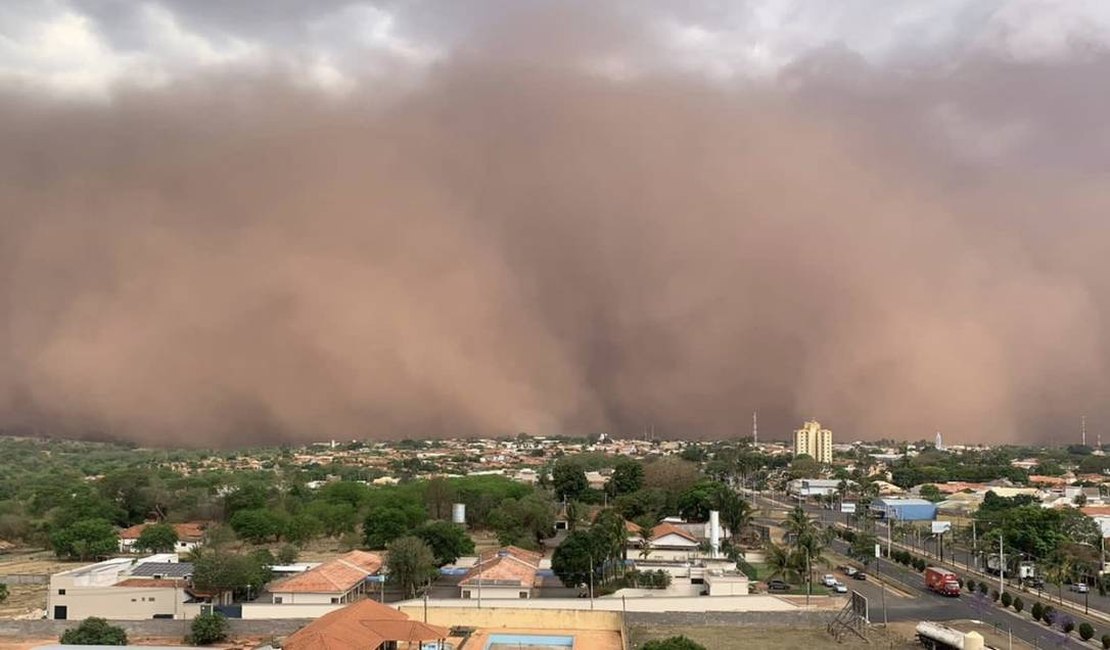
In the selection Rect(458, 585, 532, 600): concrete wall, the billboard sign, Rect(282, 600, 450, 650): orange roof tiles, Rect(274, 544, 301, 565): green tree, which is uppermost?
Rect(282, 600, 450, 650): orange roof tiles

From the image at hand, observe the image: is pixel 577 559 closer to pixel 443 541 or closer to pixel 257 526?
pixel 443 541

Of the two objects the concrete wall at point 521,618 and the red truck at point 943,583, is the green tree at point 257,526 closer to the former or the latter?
the concrete wall at point 521,618

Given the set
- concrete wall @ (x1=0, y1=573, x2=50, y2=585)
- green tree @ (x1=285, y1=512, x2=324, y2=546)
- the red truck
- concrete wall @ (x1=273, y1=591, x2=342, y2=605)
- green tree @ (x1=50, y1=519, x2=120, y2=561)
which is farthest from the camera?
green tree @ (x1=285, y1=512, x2=324, y2=546)

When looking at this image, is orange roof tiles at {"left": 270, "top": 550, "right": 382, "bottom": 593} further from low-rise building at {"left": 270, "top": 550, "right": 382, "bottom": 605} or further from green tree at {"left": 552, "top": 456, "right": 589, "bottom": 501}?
green tree at {"left": 552, "top": 456, "right": 589, "bottom": 501}

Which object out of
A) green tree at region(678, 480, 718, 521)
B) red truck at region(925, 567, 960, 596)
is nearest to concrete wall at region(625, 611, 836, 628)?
red truck at region(925, 567, 960, 596)

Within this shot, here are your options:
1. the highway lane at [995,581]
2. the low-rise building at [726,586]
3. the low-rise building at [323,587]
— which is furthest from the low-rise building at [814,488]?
the low-rise building at [323,587]

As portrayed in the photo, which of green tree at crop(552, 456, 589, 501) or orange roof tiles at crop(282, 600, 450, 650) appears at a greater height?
orange roof tiles at crop(282, 600, 450, 650)

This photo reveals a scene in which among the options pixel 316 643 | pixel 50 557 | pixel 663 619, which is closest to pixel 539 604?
pixel 663 619

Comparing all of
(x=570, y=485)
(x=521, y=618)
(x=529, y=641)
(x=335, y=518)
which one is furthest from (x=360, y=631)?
(x=570, y=485)
